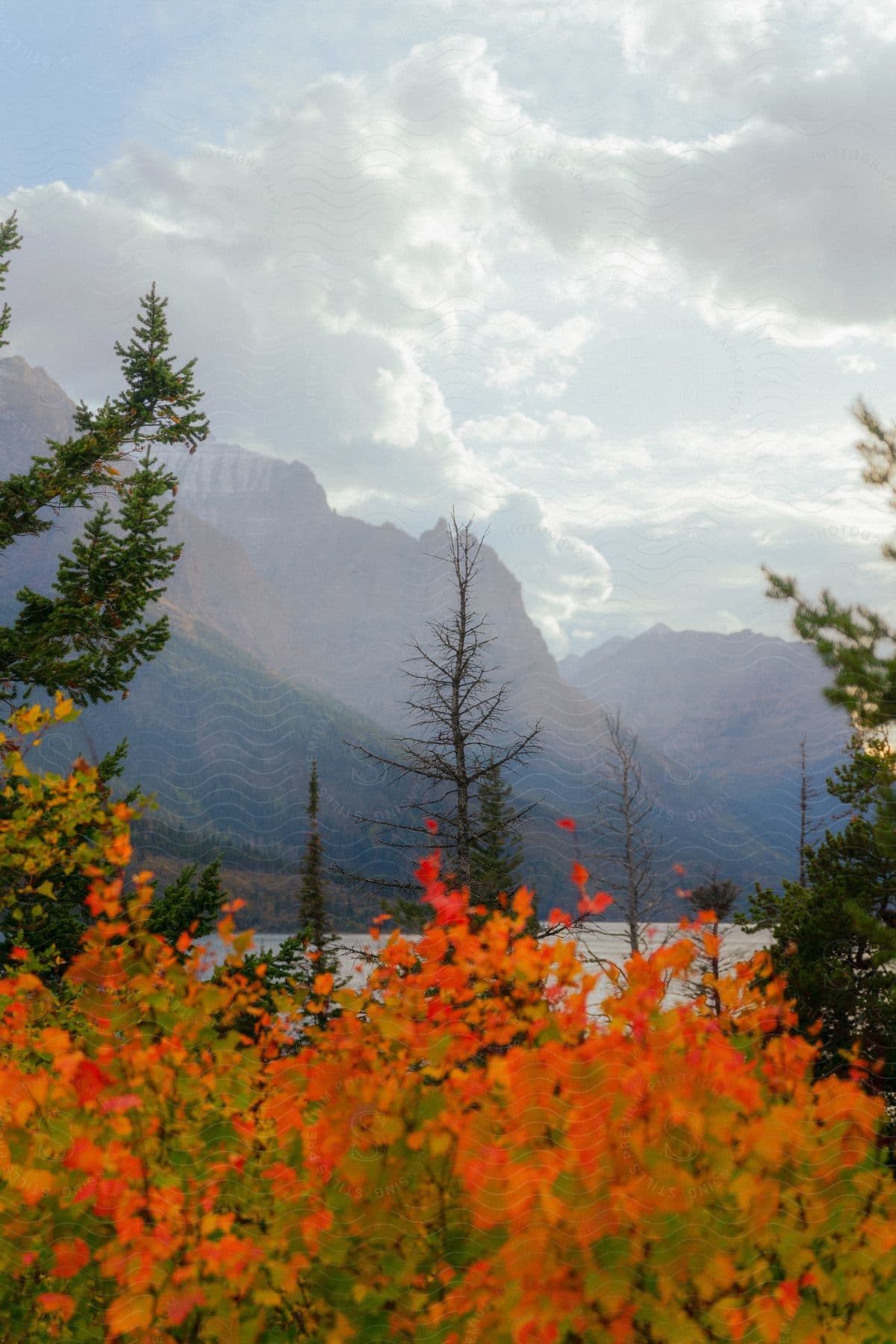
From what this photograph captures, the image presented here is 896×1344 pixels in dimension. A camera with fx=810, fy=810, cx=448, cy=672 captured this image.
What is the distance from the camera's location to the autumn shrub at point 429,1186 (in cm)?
256

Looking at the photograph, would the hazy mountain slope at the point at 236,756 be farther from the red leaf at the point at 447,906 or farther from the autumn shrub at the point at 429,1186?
the autumn shrub at the point at 429,1186

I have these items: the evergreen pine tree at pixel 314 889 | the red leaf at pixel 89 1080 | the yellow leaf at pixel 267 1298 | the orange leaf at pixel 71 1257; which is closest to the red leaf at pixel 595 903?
the yellow leaf at pixel 267 1298

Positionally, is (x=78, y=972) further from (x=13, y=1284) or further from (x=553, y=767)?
(x=553, y=767)

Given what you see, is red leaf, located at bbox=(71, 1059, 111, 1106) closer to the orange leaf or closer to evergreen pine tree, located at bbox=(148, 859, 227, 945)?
the orange leaf

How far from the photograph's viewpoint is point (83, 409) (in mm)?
11367

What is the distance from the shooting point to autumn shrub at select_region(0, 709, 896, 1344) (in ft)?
8.39

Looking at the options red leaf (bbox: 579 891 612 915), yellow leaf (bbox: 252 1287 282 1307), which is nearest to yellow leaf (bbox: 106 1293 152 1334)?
yellow leaf (bbox: 252 1287 282 1307)

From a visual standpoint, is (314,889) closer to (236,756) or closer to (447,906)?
(447,906)

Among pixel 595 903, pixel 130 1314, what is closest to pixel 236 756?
pixel 595 903

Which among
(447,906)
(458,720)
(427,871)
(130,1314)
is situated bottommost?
(130,1314)

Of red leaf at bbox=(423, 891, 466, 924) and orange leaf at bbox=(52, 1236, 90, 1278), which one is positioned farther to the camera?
red leaf at bbox=(423, 891, 466, 924)

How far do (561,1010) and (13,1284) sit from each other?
2345mm

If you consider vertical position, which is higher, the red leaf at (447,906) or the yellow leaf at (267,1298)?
the red leaf at (447,906)

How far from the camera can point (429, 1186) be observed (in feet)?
9.15
